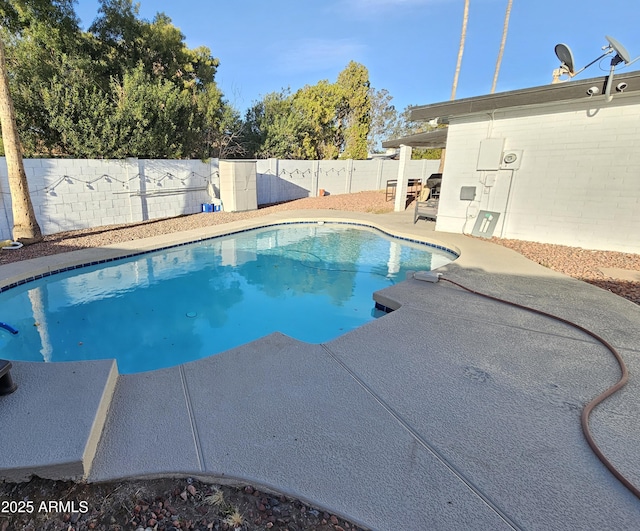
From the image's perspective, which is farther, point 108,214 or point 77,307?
point 108,214

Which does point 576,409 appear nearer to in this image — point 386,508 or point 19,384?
point 386,508

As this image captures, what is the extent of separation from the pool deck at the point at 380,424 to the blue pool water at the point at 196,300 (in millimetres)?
1427

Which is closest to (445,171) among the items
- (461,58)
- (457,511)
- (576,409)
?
(576,409)

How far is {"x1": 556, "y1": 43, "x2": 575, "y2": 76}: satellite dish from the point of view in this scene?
635 centimetres

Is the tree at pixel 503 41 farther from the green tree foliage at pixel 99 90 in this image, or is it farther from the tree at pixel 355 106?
the green tree foliage at pixel 99 90

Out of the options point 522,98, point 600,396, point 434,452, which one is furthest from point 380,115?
point 434,452

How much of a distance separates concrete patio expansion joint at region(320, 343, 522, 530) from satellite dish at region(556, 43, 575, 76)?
7302 millimetres

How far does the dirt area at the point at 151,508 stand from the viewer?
64.8 inches

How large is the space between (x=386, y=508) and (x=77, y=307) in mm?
5192

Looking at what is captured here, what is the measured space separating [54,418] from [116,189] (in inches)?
332

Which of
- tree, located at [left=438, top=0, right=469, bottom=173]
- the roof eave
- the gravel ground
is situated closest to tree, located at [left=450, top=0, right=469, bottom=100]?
tree, located at [left=438, top=0, right=469, bottom=173]

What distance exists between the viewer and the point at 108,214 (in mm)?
9008

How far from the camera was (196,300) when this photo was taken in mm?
5609

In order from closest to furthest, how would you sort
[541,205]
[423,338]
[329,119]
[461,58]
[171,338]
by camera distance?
1. [423,338]
2. [171,338]
3. [541,205]
4. [461,58]
5. [329,119]
